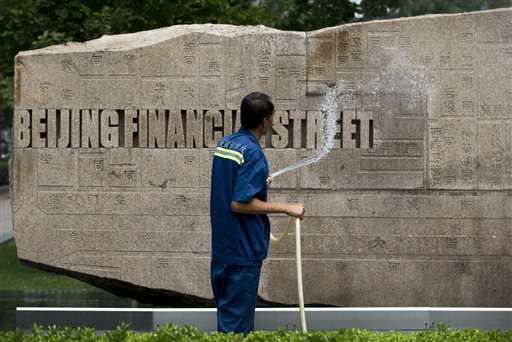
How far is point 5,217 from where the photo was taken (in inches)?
Answer: 1009

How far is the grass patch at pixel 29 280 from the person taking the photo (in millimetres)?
14047

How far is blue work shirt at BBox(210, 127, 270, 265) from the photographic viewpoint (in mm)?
6613

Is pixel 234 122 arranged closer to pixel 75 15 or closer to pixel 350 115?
pixel 350 115

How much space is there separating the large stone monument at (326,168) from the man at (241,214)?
2582mm

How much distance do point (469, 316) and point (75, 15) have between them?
7916mm

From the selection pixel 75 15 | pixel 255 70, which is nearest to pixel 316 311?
pixel 255 70

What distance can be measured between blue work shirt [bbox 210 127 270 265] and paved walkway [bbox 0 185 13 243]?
13.9 metres

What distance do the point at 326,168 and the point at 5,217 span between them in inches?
690

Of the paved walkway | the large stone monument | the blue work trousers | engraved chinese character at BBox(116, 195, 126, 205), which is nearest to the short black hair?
the blue work trousers

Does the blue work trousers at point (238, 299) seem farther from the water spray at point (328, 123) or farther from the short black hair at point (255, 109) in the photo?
the water spray at point (328, 123)

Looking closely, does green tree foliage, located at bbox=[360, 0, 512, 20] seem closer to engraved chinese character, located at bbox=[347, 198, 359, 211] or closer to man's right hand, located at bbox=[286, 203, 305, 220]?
engraved chinese character, located at bbox=[347, 198, 359, 211]

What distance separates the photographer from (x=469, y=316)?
27.6 ft

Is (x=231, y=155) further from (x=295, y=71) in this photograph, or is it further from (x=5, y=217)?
(x=5, y=217)

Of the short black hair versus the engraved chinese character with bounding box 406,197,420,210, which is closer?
the short black hair
